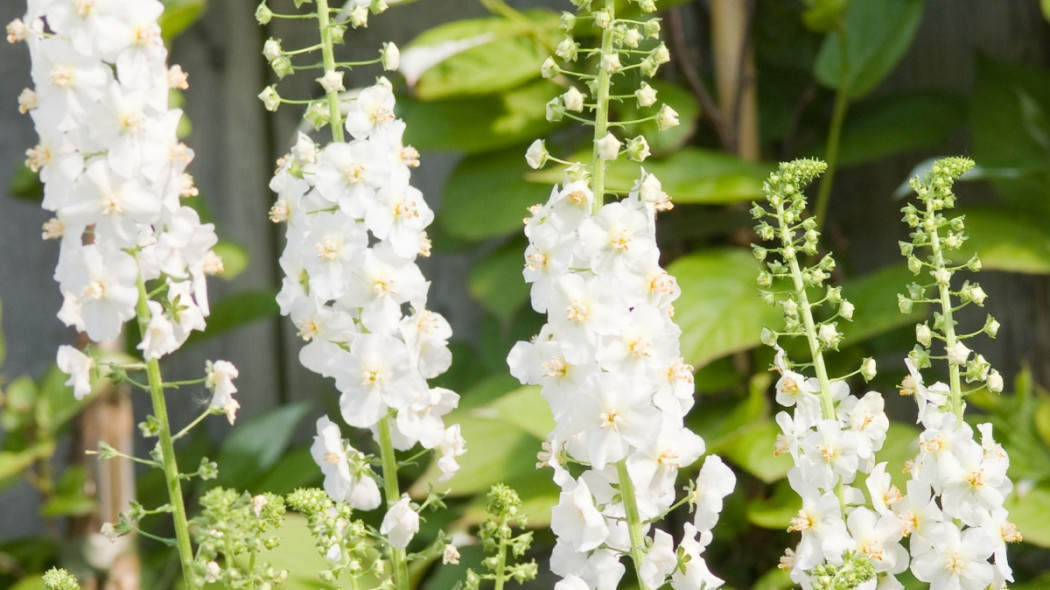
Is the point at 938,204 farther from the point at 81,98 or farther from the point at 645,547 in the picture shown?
the point at 81,98

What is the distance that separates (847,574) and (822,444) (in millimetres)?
69

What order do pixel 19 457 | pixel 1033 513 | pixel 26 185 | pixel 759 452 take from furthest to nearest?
pixel 26 185 < pixel 19 457 < pixel 759 452 < pixel 1033 513

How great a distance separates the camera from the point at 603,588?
1.61 ft

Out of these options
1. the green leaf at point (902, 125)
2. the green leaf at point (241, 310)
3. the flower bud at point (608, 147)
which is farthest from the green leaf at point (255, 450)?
the flower bud at point (608, 147)

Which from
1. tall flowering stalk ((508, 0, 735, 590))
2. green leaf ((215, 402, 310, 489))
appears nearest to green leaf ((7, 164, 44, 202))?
green leaf ((215, 402, 310, 489))

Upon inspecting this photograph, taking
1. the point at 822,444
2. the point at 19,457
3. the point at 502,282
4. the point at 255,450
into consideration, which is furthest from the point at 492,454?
the point at 822,444

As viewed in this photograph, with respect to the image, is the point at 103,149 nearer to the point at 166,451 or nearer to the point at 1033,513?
the point at 166,451

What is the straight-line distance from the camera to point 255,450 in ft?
4.77

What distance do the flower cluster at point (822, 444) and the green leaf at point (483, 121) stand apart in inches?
34.1

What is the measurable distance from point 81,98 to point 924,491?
387 mm

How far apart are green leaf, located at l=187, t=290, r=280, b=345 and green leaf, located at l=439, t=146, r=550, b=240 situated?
250 mm

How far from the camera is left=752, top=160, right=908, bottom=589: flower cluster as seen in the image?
19.3 inches

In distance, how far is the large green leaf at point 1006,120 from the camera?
1.29 meters

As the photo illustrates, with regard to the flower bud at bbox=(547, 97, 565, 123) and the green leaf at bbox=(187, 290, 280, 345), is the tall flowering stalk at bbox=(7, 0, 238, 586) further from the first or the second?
the green leaf at bbox=(187, 290, 280, 345)
